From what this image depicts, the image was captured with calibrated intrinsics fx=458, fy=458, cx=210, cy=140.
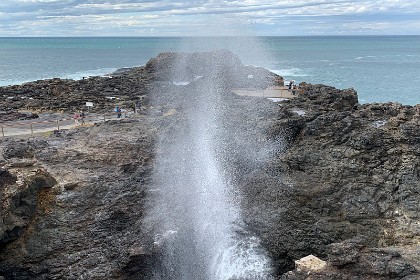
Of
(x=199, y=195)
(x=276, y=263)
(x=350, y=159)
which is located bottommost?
(x=276, y=263)

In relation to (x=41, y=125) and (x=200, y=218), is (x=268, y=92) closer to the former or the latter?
(x=41, y=125)

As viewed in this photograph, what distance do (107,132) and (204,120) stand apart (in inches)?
188

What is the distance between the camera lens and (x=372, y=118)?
20438 mm

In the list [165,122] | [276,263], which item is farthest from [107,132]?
[276,263]

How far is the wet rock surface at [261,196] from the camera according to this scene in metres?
13.6

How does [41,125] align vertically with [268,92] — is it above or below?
below

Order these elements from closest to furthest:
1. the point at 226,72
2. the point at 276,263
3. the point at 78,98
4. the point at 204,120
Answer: the point at 276,263
the point at 204,120
the point at 78,98
the point at 226,72

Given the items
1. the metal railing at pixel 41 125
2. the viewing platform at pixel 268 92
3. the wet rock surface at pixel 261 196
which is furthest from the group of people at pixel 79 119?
the viewing platform at pixel 268 92

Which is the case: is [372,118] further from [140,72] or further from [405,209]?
[140,72]

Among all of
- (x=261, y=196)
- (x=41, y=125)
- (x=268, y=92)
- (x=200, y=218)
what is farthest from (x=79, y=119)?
(x=261, y=196)

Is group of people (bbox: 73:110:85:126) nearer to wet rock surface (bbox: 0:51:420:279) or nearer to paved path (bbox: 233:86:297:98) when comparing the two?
wet rock surface (bbox: 0:51:420:279)

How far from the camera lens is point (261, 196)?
1547cm

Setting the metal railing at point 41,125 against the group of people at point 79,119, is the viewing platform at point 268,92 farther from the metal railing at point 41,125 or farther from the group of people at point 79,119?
the group of people at point 79,119

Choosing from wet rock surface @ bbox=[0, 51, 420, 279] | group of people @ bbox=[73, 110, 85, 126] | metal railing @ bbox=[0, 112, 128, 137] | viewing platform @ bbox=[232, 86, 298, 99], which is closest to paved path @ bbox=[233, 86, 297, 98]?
viewing platform @ bbox=[232, 86, 298, 99]
